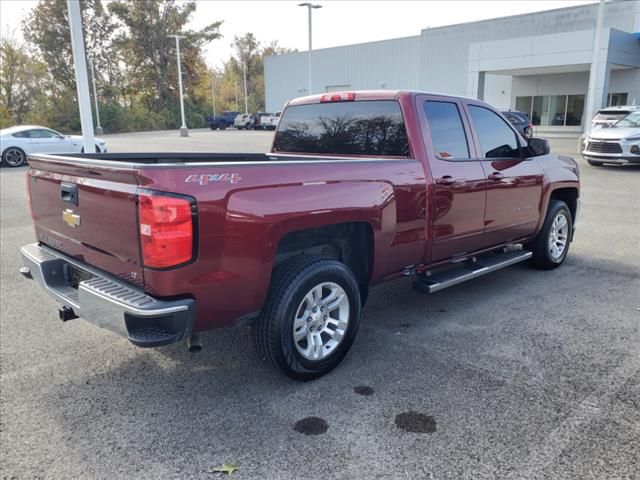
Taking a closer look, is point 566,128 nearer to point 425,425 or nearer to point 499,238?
point 499,238

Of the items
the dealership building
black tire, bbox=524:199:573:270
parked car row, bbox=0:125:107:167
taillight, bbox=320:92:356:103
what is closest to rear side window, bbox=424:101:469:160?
taillight, bbox=320:92:356:103

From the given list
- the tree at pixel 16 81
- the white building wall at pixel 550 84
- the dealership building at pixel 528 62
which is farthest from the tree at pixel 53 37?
the white building wall at pixel 550 84

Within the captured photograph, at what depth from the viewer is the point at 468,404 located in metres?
3.28

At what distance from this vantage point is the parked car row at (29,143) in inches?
706

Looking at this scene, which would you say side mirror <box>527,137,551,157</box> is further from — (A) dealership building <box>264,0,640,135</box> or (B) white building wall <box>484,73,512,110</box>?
(B) white building wall <box>484,73,512,110</box>

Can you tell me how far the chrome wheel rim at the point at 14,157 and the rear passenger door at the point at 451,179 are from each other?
1791 centimetres

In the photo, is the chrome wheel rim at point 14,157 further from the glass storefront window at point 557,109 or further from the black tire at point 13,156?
the glass storefront window at point 557,109

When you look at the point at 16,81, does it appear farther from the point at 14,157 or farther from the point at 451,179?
the point at 451,179

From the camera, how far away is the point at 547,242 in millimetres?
5969

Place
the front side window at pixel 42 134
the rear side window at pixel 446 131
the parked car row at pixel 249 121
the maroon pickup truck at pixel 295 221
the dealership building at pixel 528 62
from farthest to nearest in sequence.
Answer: the parked car row at pixel 249 121 < the dealership building at pixel 528 62 < the front side window at pixel 42 134 < the rear side window at pixel 446 131 < the maroon pickup truck at pixel 295 221

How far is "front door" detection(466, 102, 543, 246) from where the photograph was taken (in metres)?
4.95

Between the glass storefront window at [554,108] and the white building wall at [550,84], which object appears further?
the glass storefront window at [554,108]

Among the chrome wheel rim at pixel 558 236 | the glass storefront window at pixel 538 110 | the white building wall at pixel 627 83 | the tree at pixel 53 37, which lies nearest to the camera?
the chrome wheel rim at pixel 558 236

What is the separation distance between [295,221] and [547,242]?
12.6 feet
